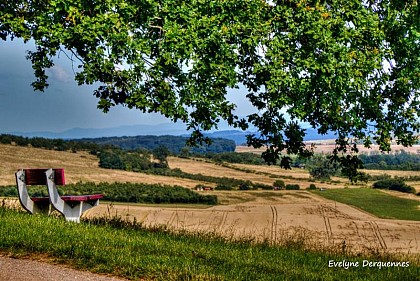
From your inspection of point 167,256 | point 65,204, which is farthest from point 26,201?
point 167,256

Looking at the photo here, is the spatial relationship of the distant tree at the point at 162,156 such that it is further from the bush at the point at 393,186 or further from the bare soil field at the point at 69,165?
the bush at the point at 393,186

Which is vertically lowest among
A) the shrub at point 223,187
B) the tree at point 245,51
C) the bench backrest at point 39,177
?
the shrub at point 223,187

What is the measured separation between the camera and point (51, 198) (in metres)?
12.2

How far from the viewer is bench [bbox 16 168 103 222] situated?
12359 mm

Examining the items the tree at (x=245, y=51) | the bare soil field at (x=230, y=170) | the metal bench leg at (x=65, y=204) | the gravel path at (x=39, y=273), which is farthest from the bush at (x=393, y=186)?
the gravel path at (x=39, y=273)

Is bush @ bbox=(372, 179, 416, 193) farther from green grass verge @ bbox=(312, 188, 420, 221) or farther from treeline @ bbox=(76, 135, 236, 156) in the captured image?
treeline @ bbox=(76, 135, 236, 156)

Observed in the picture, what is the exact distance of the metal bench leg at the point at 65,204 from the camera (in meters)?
12.3

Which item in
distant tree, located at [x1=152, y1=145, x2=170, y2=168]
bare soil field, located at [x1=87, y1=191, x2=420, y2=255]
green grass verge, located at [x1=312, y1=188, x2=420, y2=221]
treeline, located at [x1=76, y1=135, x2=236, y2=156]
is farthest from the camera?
treeline, located at [x1=76, y1=135, x2=236, y2=156]

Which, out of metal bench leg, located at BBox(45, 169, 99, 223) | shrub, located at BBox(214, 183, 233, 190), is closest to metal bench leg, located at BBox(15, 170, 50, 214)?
metal bench leg, located at BBox(45, 169, 99, 223)

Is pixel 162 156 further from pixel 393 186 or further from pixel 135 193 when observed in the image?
pixel 393 186

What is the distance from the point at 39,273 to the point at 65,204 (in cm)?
544

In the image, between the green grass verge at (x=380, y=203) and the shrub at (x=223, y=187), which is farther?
the shrub at (x=223, y=187)

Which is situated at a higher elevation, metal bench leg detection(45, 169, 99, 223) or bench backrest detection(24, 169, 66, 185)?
bench backrest detection(24, 169, 66, 185)

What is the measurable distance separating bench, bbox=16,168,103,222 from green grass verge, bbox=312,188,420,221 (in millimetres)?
33595
